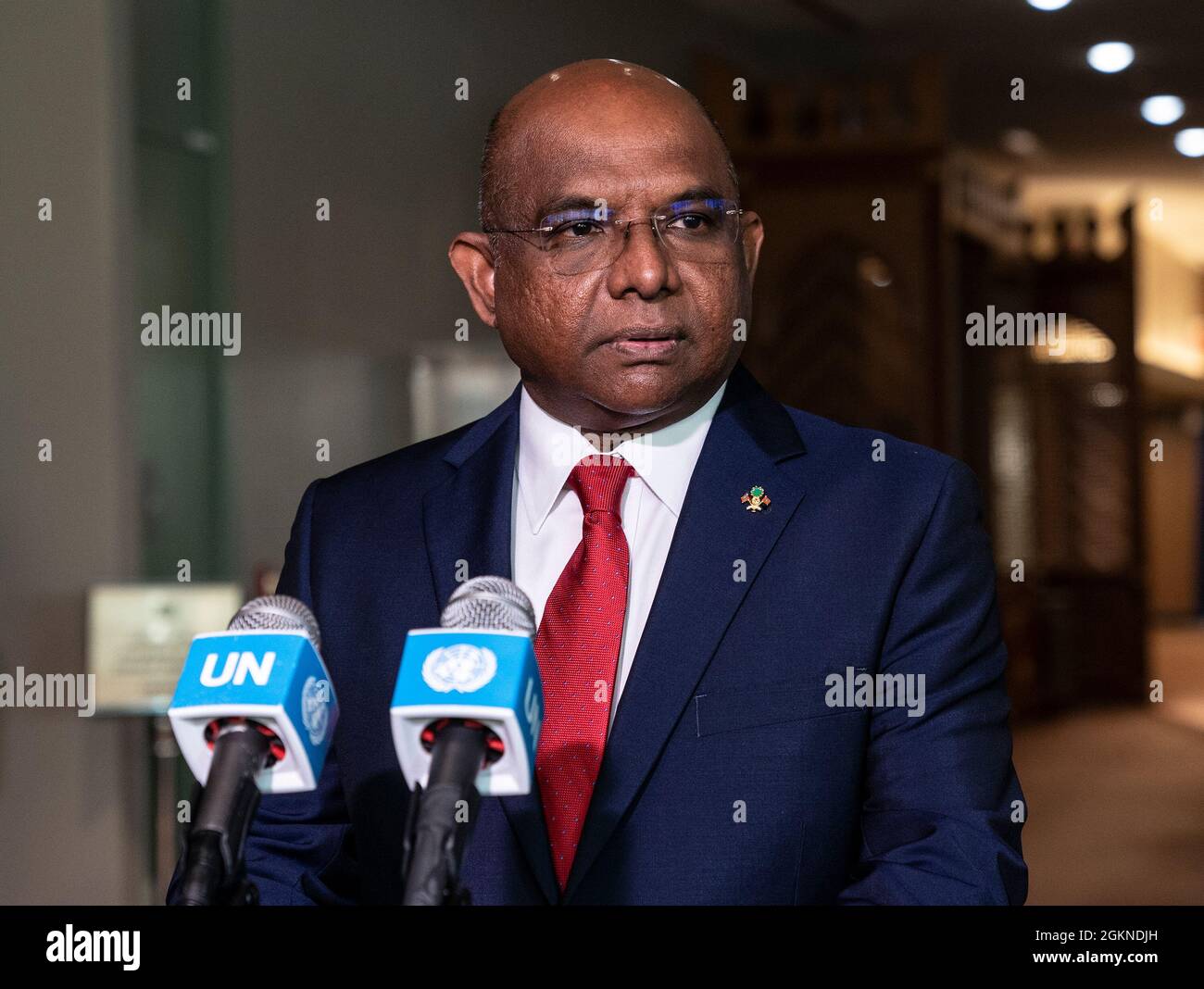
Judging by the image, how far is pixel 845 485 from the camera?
1259mm

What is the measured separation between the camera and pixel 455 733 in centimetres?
76

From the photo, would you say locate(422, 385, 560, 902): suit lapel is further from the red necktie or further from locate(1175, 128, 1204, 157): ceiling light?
locate(1175, 128, 1204, 157): ceiling light

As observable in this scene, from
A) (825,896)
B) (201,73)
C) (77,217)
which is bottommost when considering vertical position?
(825,896)

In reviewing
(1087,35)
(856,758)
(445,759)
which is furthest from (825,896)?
(1087,35)

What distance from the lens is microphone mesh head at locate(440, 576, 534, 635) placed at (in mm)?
861

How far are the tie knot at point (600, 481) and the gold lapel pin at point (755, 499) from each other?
3.9 inches

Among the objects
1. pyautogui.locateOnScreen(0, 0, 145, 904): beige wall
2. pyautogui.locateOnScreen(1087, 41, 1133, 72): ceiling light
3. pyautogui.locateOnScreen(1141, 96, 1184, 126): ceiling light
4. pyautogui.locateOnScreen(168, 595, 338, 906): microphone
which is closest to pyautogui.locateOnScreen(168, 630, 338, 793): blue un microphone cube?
pyautogui.locateOnScreen(168, 595, 338, 906): microphone

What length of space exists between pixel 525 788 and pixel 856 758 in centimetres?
46

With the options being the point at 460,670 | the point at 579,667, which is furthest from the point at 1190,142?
the point at 460,670

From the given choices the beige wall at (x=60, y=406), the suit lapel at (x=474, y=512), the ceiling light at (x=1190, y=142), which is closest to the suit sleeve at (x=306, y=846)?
the suit lapel at (x=474, y=512)

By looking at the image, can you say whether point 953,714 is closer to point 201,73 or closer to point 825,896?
point 825,896

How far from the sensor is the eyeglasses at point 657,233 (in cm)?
120

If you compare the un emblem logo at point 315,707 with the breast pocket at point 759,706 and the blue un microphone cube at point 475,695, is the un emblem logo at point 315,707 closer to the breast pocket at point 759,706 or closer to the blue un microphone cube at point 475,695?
the blue un microphone cube at point 475,695

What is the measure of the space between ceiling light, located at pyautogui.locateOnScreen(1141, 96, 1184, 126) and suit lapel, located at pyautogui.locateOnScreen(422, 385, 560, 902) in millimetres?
5995
